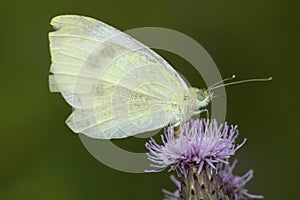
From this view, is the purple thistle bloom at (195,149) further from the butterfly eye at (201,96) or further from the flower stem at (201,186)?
the butterfly eye at (201,96)

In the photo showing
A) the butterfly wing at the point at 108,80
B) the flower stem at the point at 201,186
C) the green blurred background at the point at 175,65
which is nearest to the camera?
the flower stem at the point at 201,186

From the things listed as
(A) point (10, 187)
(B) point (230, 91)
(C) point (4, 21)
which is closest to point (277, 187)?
(B) point (230, 91)

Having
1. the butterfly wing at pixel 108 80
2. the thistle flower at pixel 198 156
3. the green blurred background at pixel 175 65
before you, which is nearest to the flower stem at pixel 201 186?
the thistle flower at pixel 198 156

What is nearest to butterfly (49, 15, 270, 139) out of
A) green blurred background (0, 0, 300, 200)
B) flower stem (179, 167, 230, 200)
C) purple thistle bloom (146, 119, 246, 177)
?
purple thistle bloom (146, 119, 246, 177)

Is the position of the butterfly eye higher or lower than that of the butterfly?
higher

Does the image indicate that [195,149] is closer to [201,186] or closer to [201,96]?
[201,186]

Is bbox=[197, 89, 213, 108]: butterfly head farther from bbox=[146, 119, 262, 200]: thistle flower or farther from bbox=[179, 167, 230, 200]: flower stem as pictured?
bbox=[179, 167, 230, 200]: flower stem
